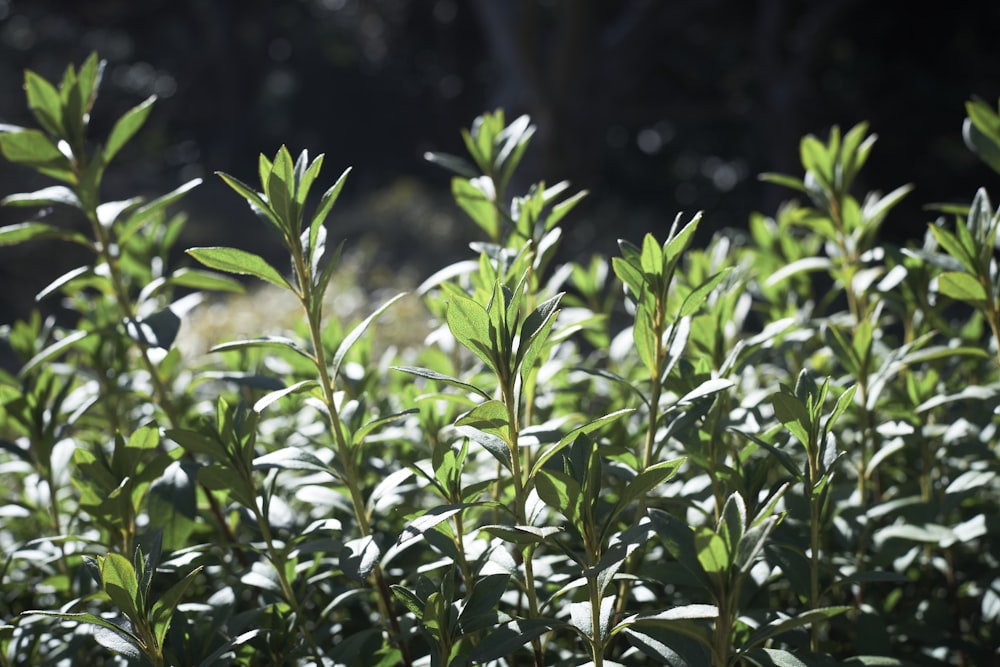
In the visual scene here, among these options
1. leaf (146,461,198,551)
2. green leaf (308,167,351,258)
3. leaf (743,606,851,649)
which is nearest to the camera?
leaf (743,606,851,649)

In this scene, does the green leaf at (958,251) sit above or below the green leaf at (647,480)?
above

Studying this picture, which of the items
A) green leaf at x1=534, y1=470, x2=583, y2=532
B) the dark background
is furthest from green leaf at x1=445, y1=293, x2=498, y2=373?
the dark background

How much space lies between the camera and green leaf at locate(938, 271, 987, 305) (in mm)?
1256

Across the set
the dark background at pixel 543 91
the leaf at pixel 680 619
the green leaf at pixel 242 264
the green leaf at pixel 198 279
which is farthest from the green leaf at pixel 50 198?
the dark background at pixel 543 91

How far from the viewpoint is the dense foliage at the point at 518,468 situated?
100cm

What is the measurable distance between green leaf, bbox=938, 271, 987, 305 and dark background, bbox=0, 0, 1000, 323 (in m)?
2.27

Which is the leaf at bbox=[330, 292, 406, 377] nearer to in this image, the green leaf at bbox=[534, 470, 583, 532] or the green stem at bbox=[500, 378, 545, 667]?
the green stem at bbox=[500, 378, 545, 667]

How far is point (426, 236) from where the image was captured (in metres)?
13.1

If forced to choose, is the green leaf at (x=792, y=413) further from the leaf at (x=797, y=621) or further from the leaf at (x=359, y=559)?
the leaf at (x=359, y=559)

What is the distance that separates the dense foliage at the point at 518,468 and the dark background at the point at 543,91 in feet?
6.88

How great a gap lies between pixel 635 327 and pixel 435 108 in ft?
59.6

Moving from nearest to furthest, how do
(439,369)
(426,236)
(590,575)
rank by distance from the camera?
(590,575)
(439,369)
(426,236)

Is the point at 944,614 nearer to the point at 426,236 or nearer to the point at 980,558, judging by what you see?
the point at 980,558

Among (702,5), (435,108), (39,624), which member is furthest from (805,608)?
(435,108)
